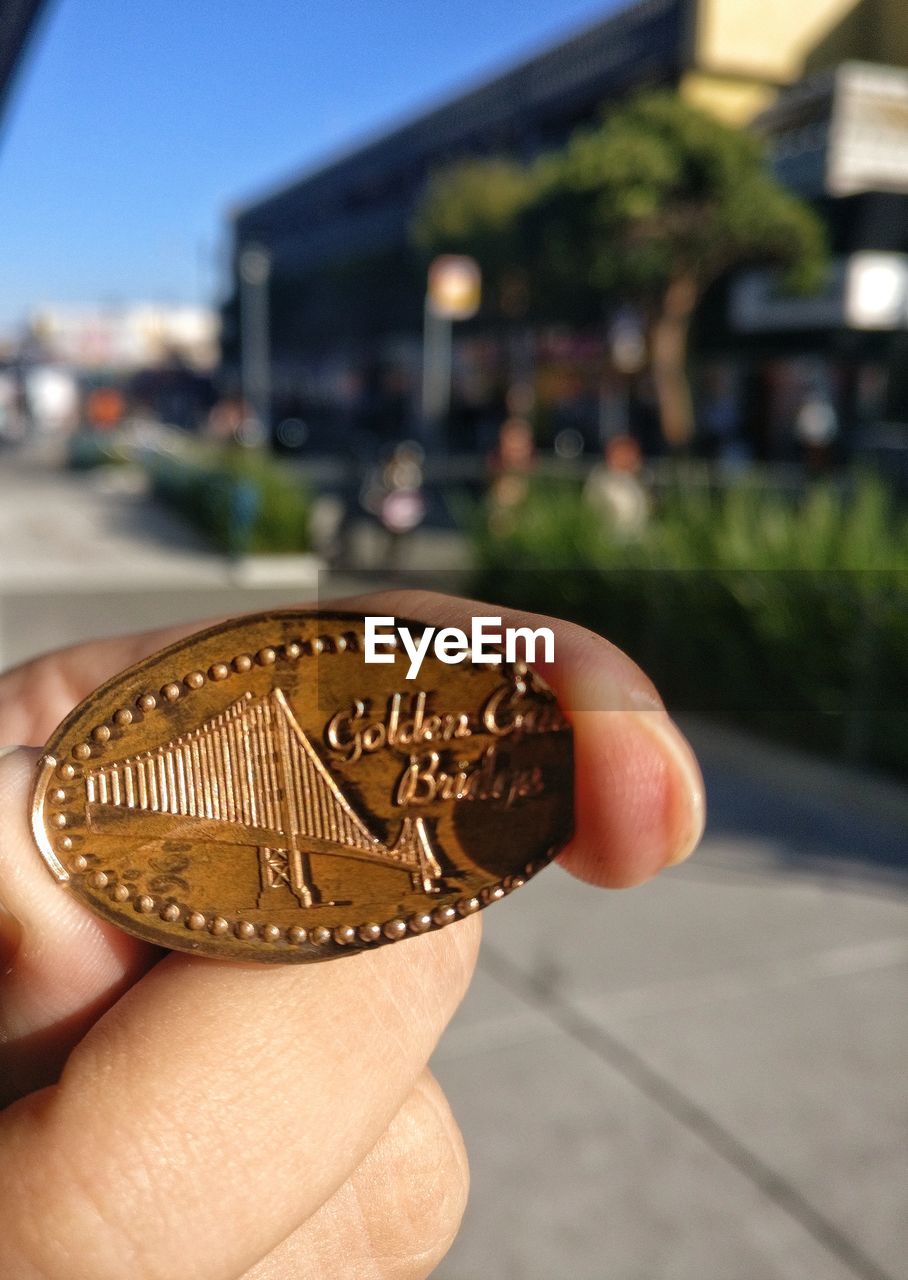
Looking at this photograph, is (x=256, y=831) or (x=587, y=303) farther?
(x=587, y=303)

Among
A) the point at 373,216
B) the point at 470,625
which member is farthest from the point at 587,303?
the point at 470,625

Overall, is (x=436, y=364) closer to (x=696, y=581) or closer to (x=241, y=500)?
(x=241, y=500)

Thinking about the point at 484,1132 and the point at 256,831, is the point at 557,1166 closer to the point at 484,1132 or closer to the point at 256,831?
the point at 484,1132

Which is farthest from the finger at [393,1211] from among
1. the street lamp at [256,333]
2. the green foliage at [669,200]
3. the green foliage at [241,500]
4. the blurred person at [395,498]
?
the street lamp at [256,333]

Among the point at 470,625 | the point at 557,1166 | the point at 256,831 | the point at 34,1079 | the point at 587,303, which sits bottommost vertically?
the point at 557,1166

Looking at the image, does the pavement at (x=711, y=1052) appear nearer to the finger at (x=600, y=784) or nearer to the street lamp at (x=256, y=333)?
the finger at (x=600, y=784)

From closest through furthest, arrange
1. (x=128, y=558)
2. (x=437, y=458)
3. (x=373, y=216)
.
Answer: (x=128, y=558)
(x=437, y=458)
(x=373, y=216)

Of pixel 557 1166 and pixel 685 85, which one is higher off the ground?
pixel 685 85
